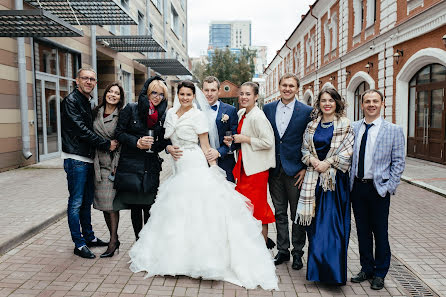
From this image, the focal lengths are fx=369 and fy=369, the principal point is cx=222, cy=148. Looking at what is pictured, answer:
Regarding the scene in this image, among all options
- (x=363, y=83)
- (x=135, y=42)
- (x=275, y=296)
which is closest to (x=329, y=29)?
(x=363, y=83)

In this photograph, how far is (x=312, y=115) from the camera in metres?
3.88

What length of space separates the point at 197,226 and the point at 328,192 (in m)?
1.35

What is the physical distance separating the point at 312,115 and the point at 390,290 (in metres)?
1.86

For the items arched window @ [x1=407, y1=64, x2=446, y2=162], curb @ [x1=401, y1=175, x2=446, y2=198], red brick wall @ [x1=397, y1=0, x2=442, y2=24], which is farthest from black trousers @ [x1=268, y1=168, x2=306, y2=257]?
red brick wall @ [x1=397, y1=0, x2=442, y2=24]

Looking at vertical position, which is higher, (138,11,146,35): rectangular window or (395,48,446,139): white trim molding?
(138,11,146,35): rectangular window

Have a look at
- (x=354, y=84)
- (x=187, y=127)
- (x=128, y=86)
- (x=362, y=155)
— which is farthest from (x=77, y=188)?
(x=354, y=84)

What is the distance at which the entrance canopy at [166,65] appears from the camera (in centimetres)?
1975

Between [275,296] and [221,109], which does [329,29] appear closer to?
[221,109]

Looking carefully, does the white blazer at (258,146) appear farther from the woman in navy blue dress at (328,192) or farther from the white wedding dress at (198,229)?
the woman in navy blue dress at (328,192)

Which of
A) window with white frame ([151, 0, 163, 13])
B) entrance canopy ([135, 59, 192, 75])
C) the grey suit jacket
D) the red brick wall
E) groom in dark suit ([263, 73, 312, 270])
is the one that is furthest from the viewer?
window with white frame ([151, 0, 163, 13])

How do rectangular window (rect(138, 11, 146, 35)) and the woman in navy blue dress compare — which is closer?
the woman in navy blue dress

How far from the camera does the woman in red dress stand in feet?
13.2

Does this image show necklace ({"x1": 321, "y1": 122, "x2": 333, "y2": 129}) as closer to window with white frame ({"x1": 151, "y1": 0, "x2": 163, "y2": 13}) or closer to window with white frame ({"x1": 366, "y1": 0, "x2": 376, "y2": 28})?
window with white frame ({"x1": 366, "y1": 0, "x2": 376, "y2": 28})

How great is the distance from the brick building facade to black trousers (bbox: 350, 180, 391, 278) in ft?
29.8
